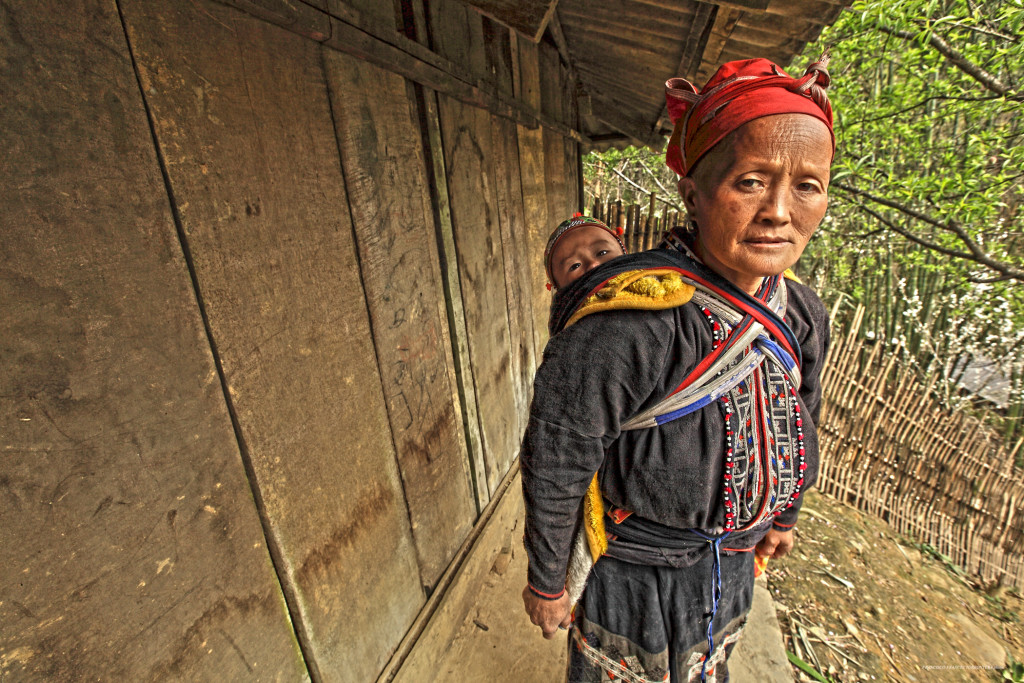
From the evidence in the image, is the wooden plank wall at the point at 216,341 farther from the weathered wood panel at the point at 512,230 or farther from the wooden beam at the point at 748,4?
the wooden beam at the point at 748,4

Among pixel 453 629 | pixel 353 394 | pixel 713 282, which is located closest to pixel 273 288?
pixel 353 394

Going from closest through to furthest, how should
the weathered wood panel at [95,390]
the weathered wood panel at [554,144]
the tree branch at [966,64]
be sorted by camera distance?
the weathered wood panel at [95,390]
the weathered wood panel at [554,144]
the tree branch at [966,64]

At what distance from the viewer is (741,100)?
1005 millimetres

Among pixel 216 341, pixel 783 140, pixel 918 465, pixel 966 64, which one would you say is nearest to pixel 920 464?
pixel 918 465

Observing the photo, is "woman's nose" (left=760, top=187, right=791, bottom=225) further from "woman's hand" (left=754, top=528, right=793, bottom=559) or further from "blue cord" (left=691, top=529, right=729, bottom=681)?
"woman's hand" (left=754, top=528, right=793, bottom=559)

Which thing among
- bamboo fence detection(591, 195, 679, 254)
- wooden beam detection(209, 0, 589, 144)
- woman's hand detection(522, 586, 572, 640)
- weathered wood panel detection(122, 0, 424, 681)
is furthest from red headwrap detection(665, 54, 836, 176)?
bamboo fence detection(591, 195, 679, 254)

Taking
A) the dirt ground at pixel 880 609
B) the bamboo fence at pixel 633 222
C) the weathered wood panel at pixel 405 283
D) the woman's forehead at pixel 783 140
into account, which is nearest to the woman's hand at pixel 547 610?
the weathered wood panel at pixel 405 283

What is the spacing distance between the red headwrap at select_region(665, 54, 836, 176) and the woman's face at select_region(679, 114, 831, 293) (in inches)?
0.9

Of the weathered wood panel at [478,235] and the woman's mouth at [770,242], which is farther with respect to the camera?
the weathered wood panel at [478,235]

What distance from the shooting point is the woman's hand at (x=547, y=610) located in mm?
1248

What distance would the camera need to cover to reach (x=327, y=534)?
1191 millimetres

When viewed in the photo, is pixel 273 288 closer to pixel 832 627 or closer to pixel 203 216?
pixel 203 216

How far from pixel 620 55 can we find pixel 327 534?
3.39 metres

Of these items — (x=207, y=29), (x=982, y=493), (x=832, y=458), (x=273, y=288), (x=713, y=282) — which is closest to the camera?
(x=207, y=29)
